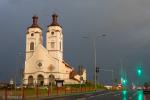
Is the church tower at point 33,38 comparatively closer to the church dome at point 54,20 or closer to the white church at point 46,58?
the white church at point 46,58

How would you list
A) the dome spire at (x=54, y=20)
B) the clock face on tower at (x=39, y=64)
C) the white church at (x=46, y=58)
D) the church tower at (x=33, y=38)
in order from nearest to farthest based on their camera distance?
the white church at (x=46, y=58) < the clock face on tower at (x=39, y=64) < the church tower at (x=33, y=38) < the dome spire at (x=54, y=20)

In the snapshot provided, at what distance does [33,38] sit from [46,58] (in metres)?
Answer: 13.2

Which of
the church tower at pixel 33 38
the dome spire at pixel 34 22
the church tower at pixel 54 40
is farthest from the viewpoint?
the dome spire at pixel 34 22

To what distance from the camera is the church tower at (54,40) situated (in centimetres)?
15052

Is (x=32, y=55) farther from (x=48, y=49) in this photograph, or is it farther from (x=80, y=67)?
(x=80, y=67)

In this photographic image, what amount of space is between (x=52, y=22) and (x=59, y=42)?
10637mm

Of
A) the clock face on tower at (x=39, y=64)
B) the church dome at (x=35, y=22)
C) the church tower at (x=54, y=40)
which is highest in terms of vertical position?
the church dome at (x=35, y=22)

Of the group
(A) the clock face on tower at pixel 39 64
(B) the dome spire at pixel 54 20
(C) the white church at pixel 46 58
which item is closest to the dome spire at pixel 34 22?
(C) the white church at pixel 46 58

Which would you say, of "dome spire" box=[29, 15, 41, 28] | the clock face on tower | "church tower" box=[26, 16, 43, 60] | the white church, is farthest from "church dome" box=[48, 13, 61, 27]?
the clock face on tower

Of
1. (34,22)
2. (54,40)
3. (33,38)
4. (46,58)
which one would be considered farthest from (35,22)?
(46,58)

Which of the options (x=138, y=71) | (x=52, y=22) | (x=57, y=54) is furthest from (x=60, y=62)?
(x=138, y=71)

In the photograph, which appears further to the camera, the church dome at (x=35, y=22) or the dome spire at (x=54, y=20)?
the church dome at (x=35, y=22)

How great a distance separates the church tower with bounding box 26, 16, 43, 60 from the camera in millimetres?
156375

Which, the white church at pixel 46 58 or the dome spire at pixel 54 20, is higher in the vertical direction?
the dome spire at pixel 54 20
